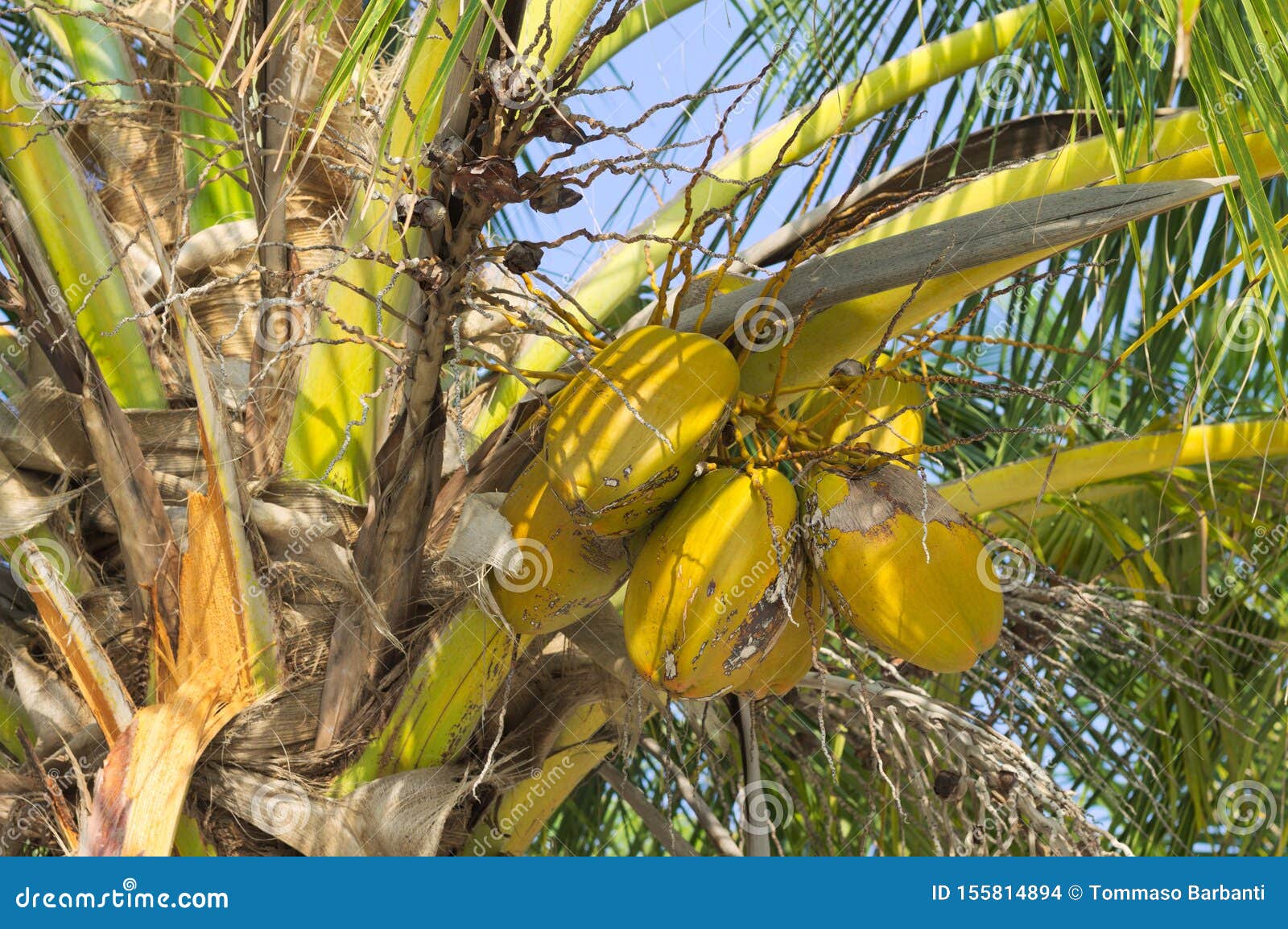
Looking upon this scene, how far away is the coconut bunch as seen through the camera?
1197mm

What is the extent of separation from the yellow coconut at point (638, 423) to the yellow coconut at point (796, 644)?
194mm

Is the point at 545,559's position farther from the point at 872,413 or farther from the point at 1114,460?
the point at 1114,460

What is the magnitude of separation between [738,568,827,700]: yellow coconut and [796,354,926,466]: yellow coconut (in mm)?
163

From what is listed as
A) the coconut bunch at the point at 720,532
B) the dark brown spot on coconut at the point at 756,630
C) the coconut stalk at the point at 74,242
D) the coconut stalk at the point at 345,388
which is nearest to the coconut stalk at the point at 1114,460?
the coconut bunch at the point at 720,532

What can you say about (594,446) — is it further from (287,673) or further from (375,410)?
(287,673)

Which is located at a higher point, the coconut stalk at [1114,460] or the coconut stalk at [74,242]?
the coconut stalk at [74,242]

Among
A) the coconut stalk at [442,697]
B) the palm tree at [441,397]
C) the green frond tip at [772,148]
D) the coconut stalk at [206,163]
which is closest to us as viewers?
the palm tree at [441,397]

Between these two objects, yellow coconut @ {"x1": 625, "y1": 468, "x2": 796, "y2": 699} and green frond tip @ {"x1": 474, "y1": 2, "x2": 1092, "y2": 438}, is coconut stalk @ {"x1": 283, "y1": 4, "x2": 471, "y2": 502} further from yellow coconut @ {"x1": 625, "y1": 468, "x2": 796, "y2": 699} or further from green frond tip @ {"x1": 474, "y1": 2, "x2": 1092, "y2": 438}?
yellow coconut @ {"x1": 625, "y1": 468, "x2": 796, "y2": 699}

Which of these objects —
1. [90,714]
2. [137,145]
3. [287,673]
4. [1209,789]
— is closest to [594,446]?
[287,673]

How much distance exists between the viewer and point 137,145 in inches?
75.5

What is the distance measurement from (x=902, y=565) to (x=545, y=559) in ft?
1.26

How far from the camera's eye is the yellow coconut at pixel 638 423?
1181 mm

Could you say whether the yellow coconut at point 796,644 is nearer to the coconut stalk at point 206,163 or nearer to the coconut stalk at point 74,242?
the coconut stalk at point 74,242

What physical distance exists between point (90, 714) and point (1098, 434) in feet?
8.87
